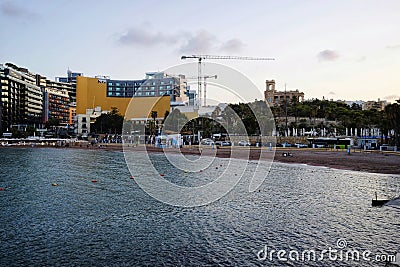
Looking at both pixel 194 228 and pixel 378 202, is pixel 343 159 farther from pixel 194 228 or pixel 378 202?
pixel 194 228

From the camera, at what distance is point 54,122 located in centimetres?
15350

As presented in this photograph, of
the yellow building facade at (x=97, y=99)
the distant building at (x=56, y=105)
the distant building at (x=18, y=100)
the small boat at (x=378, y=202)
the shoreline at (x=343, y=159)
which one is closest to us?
the small boat at (x=378, y=202)

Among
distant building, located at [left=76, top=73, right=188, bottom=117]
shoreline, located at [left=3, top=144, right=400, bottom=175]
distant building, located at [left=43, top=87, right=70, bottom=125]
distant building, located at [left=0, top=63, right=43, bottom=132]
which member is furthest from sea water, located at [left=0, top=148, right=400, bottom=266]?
distant building, located at [left=43, top=87, right=70, bottom=125]

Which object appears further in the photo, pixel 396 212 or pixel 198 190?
pixel 198 190

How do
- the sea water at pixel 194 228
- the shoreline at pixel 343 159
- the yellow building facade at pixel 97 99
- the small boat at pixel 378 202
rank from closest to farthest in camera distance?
the sea water at pixel 194 228
the small boat at pixel 378 202
the shoreline at pixel 343 159
the yellow building facade at pixel 97 99

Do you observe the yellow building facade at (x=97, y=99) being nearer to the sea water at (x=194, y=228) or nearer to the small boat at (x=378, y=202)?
the sea water at (x=194, y=228)

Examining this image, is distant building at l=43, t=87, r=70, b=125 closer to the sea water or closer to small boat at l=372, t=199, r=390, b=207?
the sea water

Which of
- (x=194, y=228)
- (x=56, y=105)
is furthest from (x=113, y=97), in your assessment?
(x=194, y=228)

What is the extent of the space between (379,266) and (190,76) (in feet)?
522

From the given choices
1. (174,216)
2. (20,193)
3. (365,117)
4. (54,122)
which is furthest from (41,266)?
(54,122)

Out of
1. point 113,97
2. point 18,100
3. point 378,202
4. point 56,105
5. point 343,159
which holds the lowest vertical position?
point 378,202

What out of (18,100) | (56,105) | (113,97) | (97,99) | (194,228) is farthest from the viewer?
(113,97)

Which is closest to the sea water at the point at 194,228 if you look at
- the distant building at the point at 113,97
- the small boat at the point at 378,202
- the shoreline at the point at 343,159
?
the small boat at the point at 378,202

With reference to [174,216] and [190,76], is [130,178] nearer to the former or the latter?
[174,216]
